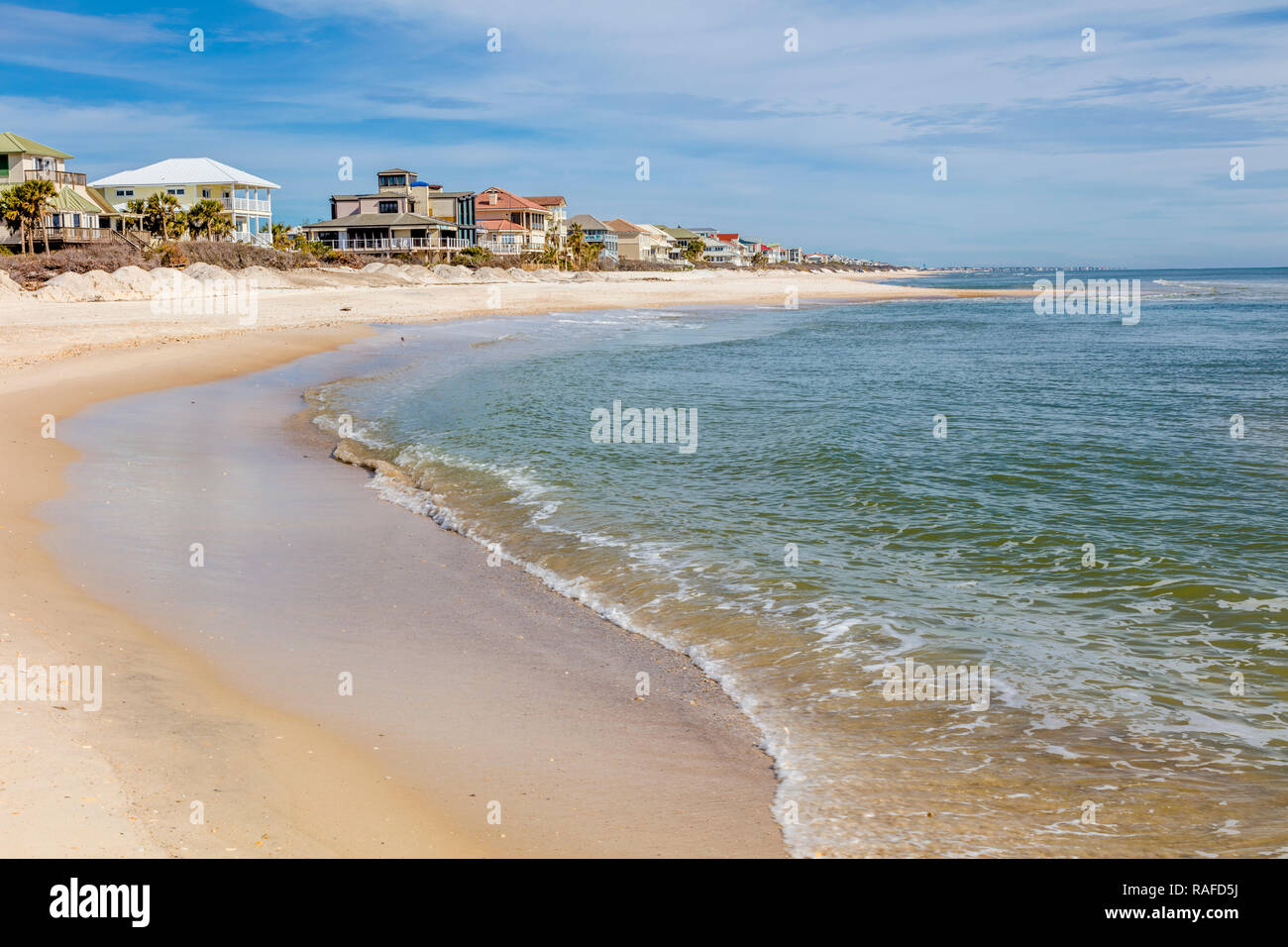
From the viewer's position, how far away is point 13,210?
183ft

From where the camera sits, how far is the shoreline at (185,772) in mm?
4426

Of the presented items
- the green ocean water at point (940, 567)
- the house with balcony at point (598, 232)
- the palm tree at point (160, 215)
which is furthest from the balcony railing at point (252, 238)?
the house with balcony at point (598, 232)

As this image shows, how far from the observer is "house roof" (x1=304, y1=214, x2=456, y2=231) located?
93.4m

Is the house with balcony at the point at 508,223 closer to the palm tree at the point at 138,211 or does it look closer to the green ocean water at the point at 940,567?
the palm tree at the point at 138,211

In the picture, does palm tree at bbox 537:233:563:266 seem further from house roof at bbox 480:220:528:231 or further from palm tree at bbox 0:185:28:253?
palm tree at bbox 0:185:28:253

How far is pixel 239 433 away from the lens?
54.6ft

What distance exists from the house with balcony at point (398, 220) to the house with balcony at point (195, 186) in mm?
9755

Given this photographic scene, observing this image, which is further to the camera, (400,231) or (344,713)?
(400,231)

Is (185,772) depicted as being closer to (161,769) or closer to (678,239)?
(161,769)
